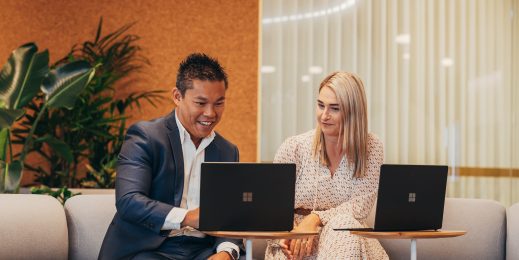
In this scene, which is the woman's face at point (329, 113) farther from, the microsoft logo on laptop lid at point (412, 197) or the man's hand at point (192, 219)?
the man's hand at point (192, 219)

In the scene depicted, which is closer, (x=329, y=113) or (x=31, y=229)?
(x=31, y=229)

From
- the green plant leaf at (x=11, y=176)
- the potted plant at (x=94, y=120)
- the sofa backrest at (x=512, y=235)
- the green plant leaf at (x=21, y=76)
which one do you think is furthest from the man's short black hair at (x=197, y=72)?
the potted plant at (x=94, y=120)

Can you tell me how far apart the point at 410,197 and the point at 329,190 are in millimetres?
615

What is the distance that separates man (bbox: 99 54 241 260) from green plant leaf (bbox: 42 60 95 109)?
216 centimetres

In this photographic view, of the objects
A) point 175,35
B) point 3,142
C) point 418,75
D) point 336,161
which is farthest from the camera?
point 175,35

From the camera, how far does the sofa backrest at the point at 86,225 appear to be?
3381mm

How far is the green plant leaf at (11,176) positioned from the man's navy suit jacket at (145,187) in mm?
1981

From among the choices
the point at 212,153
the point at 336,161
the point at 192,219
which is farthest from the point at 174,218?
the point at 336,161

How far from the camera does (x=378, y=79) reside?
623 cm

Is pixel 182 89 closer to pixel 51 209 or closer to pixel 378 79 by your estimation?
pixel 51 209

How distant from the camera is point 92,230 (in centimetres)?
340

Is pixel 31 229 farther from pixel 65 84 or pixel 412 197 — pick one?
pixel 65 84

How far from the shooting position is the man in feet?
9.84

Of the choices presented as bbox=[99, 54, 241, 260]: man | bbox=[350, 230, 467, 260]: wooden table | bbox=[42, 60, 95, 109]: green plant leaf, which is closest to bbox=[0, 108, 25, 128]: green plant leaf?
bbox=[42, 60, 95, 109]: green plant leaf
